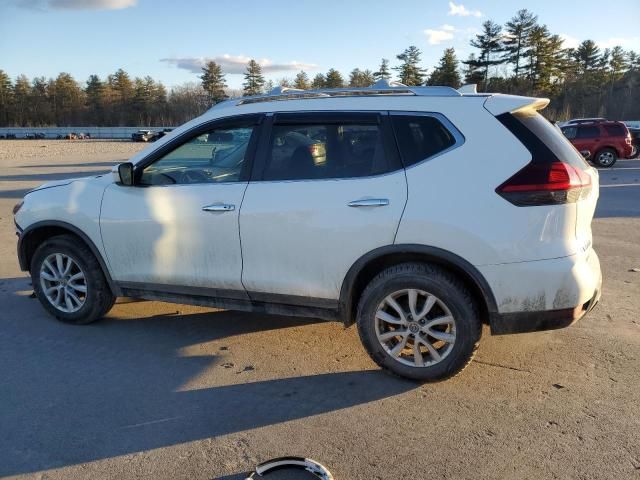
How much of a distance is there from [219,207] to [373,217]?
1172mm

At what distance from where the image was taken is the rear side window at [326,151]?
3.62 metres

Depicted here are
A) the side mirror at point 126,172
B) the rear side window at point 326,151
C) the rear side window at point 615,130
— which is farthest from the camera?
the rear side window at point 615,130

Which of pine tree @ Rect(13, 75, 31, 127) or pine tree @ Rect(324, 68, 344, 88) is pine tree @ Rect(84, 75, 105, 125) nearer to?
pine tree @ Rect(13, 75, 31, 127)

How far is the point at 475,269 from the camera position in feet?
10.9

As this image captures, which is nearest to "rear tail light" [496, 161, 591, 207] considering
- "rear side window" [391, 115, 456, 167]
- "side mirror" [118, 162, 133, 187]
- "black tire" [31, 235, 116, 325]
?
"rear side window" [391, 115, 456, 167]

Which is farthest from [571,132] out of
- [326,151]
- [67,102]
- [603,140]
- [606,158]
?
[67,102]

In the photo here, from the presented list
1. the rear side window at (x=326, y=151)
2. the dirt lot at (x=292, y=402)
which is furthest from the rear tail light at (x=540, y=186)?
the dirt lot at (x=292, y=402)

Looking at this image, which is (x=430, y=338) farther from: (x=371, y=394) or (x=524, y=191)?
(x=524, y=191)

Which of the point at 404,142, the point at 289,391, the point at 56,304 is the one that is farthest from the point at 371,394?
the point at 56,304

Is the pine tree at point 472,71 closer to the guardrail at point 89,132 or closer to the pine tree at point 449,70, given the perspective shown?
the pine tree at point 449,70

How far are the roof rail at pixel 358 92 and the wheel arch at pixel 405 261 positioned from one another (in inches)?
42.3

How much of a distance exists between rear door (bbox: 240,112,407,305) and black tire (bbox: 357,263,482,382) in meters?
0.23

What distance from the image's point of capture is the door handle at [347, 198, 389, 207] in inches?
137

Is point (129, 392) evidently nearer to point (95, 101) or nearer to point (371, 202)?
point (371, 202)
